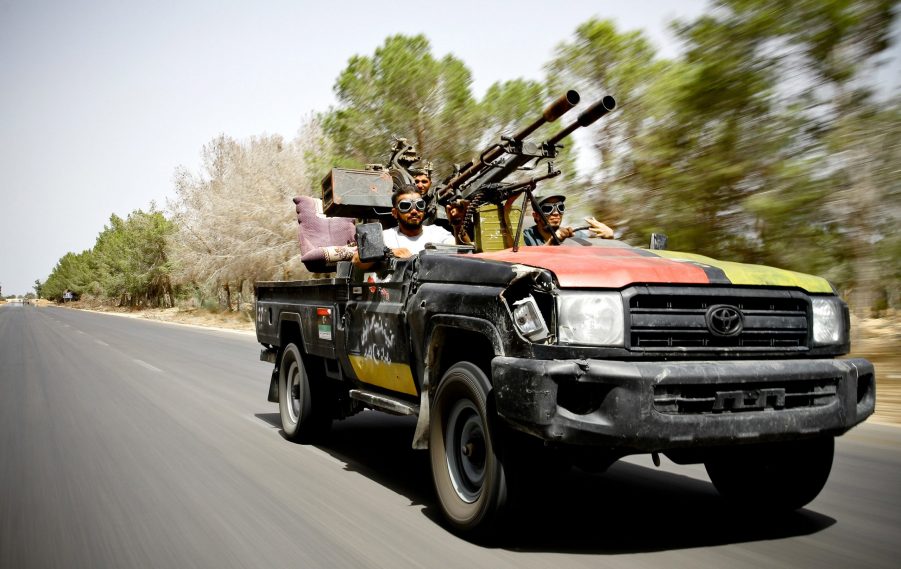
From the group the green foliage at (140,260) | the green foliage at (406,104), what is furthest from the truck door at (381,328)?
the green foliage at (140,260)

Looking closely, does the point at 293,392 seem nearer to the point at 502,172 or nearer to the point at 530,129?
the point at 502,172

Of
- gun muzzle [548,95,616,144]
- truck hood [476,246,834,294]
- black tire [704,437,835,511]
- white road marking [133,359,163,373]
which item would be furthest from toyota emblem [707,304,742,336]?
white road marking [133,359,163,373]

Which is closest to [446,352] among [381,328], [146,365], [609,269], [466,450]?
[466,450]

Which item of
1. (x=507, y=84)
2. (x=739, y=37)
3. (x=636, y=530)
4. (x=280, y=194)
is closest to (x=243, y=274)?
(x=280, y=194)

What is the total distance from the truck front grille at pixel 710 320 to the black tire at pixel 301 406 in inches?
147

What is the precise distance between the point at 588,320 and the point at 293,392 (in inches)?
165

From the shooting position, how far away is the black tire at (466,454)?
3.66 meters

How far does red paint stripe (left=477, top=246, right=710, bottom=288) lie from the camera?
3.44m

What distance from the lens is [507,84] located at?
66.6 ft

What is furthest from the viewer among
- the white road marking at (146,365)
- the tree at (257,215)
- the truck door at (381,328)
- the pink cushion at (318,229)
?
the tree at (257,215)

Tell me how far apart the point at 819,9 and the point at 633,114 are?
5.09m

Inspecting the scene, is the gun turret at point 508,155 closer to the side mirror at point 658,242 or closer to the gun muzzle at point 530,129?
the gun muzzle at point 530,129

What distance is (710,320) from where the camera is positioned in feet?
11.6

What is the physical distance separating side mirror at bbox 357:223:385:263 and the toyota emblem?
6.51 feet
